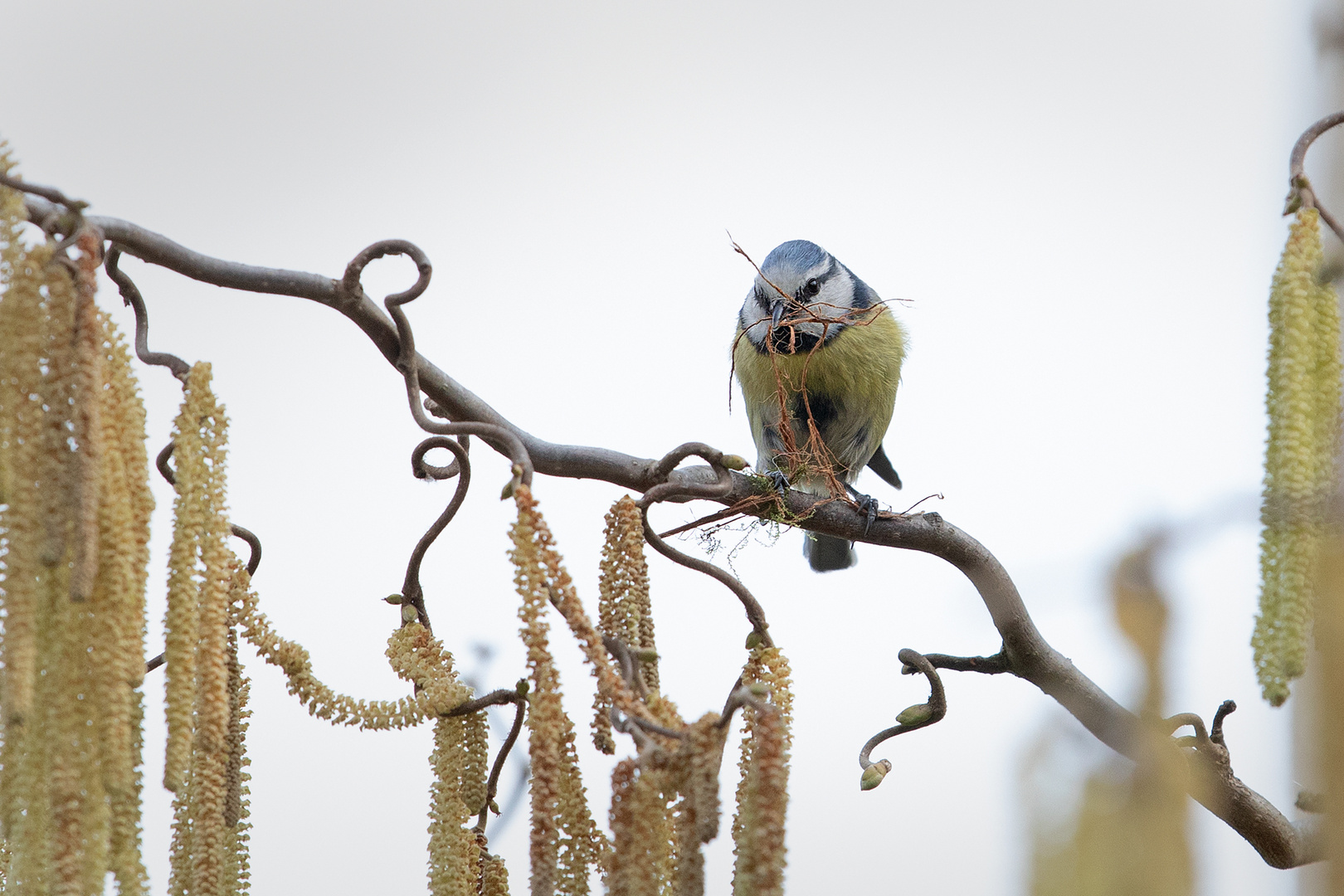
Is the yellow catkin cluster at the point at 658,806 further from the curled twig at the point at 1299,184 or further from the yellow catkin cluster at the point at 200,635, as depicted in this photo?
the curled twig at the point at 1299,184

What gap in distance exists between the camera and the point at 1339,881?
46 cm

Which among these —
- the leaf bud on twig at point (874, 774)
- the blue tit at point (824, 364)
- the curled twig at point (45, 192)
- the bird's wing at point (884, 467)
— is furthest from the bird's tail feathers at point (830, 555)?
the curled twig at point (45, 192)

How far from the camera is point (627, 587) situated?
1.00 m

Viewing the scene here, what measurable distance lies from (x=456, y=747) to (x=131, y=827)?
1.13 feet

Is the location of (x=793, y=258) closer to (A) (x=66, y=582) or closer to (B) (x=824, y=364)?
(B) (x=824, y=364)

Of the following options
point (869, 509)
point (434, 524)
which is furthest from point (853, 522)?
point (434, 524)

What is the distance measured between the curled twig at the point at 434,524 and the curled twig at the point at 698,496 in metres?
0.21

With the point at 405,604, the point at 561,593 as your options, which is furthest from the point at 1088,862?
the point at 405,604

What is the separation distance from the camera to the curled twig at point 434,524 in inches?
46.4

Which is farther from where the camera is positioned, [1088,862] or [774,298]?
[774,298]

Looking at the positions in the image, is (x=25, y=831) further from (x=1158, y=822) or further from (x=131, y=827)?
(x=1158, y=822)

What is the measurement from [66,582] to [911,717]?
0.91 meters

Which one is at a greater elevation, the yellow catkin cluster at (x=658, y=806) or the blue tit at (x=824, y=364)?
the blue tit at (x=824, y=364)

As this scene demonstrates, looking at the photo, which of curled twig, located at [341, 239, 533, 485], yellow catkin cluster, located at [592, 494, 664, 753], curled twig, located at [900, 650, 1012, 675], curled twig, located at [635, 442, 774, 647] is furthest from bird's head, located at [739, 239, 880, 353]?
yellow catkin cluster, located at [592, 494, 664, 753]
